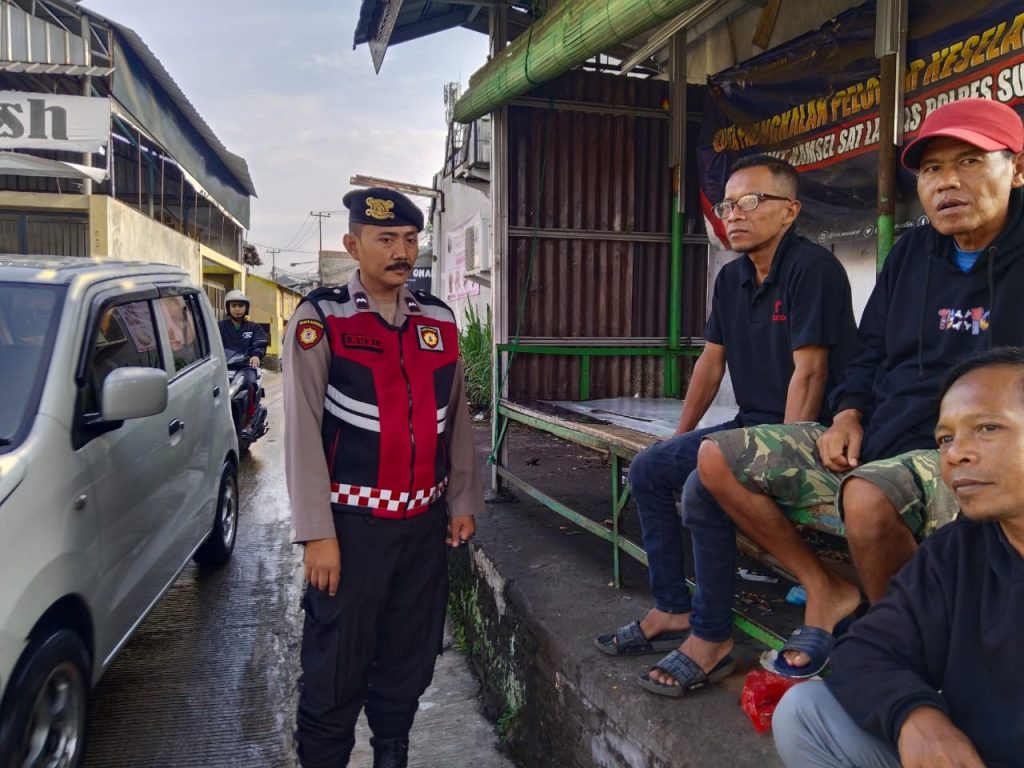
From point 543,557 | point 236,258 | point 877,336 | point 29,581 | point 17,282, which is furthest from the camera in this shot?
point 236,258

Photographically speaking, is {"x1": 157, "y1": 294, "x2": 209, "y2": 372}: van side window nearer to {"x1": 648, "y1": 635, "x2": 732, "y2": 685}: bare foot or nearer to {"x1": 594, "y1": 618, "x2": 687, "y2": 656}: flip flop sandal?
{"x1": 594, "y1": 618, "x2": 687, "y2": 656}: flip flop sandal

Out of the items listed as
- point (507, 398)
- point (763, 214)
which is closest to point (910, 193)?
point (763, 214)

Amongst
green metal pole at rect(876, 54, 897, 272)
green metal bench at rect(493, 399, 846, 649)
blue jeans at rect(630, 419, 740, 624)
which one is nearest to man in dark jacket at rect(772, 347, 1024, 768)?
green metal bench at rect(493, 399, 846, 649)

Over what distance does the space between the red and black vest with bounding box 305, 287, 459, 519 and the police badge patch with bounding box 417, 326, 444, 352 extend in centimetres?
2

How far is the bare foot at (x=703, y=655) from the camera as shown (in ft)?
7.39

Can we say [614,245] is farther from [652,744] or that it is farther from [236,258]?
[236,258]

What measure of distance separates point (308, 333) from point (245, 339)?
235 inches

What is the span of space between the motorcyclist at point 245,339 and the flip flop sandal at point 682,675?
6.08m

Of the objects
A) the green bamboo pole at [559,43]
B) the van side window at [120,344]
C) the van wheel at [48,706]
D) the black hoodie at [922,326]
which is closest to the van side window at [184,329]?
the van side window at [120,344]

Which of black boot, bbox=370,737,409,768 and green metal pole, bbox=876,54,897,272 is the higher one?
green metal pole, bbox=876,54,897,272

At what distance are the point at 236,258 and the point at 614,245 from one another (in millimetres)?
21539

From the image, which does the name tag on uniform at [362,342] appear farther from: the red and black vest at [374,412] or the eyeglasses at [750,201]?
the eyeglasses at [750,201]

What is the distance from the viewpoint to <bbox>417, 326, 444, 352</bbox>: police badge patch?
232cm

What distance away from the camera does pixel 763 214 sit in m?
2.51
